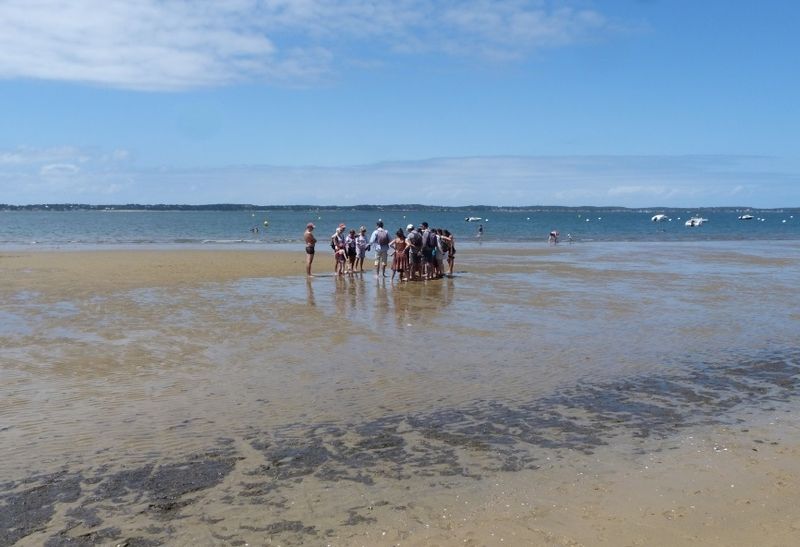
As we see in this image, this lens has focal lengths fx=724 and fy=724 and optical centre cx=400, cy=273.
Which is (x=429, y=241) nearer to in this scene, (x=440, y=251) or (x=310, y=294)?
(x=440, y=251)

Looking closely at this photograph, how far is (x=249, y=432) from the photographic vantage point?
7.64 metres

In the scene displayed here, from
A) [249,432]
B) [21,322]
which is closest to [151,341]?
[21,322]

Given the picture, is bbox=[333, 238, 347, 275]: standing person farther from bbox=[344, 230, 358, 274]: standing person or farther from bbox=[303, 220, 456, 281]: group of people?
bbox=[344, 230, 358, 274]: standing person

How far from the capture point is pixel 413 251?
75.6ft

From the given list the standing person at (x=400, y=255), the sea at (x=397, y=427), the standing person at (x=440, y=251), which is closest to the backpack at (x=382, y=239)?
the standing person at (x=400, y=255)

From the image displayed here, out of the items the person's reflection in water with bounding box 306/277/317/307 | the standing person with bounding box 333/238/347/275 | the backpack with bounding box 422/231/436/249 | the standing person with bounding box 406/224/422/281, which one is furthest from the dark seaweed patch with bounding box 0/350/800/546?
the standing person with bounding box 333/238/347/275

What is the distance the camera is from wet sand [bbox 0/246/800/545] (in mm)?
5578

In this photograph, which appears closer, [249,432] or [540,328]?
[249,432]

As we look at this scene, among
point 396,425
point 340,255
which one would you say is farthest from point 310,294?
point 396,425

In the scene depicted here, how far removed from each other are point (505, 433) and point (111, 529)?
3.96 metres

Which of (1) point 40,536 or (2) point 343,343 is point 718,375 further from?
(1) point 40,536

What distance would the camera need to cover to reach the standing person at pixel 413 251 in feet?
75.0

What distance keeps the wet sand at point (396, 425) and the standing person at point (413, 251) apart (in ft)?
20.9

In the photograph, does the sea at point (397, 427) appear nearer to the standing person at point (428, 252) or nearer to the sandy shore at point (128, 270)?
the sandy shore at point (128, 270)
